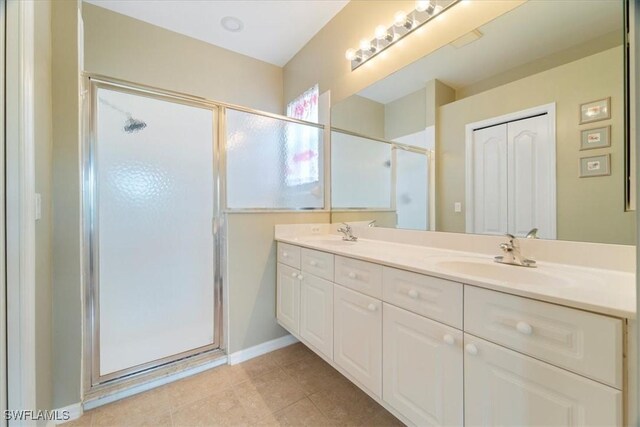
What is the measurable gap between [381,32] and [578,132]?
4.34 ft

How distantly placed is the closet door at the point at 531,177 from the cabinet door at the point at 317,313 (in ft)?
3.30

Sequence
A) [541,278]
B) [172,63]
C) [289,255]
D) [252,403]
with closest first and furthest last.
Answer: [541,278], [252,403], [289,255], [172,63]

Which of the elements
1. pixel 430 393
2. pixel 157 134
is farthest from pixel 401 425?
pixel 157 134

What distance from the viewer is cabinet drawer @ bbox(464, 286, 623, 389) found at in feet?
2.05

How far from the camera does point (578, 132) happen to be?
1062 millimetres

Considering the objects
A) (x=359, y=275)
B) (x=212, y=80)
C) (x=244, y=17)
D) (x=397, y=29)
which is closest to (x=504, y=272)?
(x=359, y=275)

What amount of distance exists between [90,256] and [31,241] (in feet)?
2.12

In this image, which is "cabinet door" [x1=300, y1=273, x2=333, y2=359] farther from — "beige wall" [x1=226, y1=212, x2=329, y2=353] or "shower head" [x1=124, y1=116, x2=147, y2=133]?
"shower head" [x1=124, y1=116, x2=147, y2=133]

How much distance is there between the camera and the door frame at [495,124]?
113 cm

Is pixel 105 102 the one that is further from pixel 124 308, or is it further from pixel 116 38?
pixel 124 308

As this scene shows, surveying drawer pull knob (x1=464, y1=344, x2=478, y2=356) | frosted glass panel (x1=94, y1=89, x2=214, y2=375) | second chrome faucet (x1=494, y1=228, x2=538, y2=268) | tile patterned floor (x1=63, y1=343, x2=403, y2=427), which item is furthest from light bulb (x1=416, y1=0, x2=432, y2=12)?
tile patterned floor (x1=63, y1=343, x2=403, y2=427)

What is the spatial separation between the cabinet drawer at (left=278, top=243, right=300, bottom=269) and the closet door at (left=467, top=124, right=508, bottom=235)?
1.08m

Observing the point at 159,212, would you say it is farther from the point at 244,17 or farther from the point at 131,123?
the point at 244,17

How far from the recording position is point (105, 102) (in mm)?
1549
